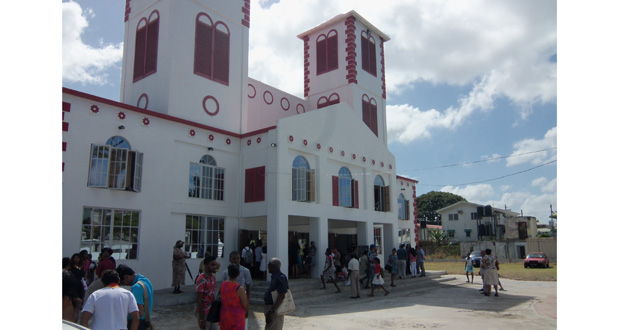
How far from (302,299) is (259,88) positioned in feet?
34.7

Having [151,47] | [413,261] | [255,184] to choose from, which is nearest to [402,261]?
[413,261]

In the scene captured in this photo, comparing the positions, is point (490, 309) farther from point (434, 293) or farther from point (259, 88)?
point (259, 88)

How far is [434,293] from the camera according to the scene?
54.4ft

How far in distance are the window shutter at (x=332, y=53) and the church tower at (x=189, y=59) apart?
6.43 metres

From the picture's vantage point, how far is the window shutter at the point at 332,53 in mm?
24750

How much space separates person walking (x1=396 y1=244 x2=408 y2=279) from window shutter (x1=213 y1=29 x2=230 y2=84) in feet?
32.8

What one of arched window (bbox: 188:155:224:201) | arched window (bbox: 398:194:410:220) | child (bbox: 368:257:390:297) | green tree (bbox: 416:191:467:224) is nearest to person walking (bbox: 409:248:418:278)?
child (bbox: 368:257:390:297)

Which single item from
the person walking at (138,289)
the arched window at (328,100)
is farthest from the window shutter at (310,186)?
the person walking at (138,289)

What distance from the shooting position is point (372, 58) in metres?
26.0

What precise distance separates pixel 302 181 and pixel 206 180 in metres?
3.43

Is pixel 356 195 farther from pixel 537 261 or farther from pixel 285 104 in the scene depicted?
pixel 537 261

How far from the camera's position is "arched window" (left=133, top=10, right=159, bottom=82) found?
57.3 ft

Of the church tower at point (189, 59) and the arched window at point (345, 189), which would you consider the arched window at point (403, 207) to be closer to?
the arched window at point (345, 189)

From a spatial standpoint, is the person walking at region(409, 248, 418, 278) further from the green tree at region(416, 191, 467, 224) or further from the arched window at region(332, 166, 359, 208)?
the green tree at region(416, 191, 467, 224)
